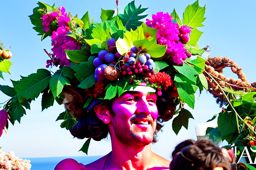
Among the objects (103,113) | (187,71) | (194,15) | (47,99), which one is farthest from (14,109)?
(194,15)

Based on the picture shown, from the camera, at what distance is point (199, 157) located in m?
1.96

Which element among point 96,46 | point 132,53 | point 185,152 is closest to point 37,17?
point 96,46

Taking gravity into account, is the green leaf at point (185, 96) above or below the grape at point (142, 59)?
below

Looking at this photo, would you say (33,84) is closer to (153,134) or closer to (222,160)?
(153,134)

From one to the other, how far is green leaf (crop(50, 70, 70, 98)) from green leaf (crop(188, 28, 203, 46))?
28.8 inches

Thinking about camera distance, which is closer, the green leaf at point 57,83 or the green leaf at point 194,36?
the green leaf at point 57,83

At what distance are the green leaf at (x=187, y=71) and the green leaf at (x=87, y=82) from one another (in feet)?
1.45

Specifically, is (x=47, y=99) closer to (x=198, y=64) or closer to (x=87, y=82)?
(x=87, y=82)

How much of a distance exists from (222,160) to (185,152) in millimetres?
158

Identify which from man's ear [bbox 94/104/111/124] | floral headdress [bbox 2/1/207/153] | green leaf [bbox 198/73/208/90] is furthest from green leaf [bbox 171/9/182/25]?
man's ear [bbox 94/104/111/124]

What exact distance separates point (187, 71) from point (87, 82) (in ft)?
1.74

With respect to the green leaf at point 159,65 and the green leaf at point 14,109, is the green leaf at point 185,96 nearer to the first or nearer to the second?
the green leaf at point 159,65

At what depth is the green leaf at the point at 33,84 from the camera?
119 inches

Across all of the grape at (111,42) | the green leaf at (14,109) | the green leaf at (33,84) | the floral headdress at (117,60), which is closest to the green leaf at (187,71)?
the floral headdress at (117,60)
